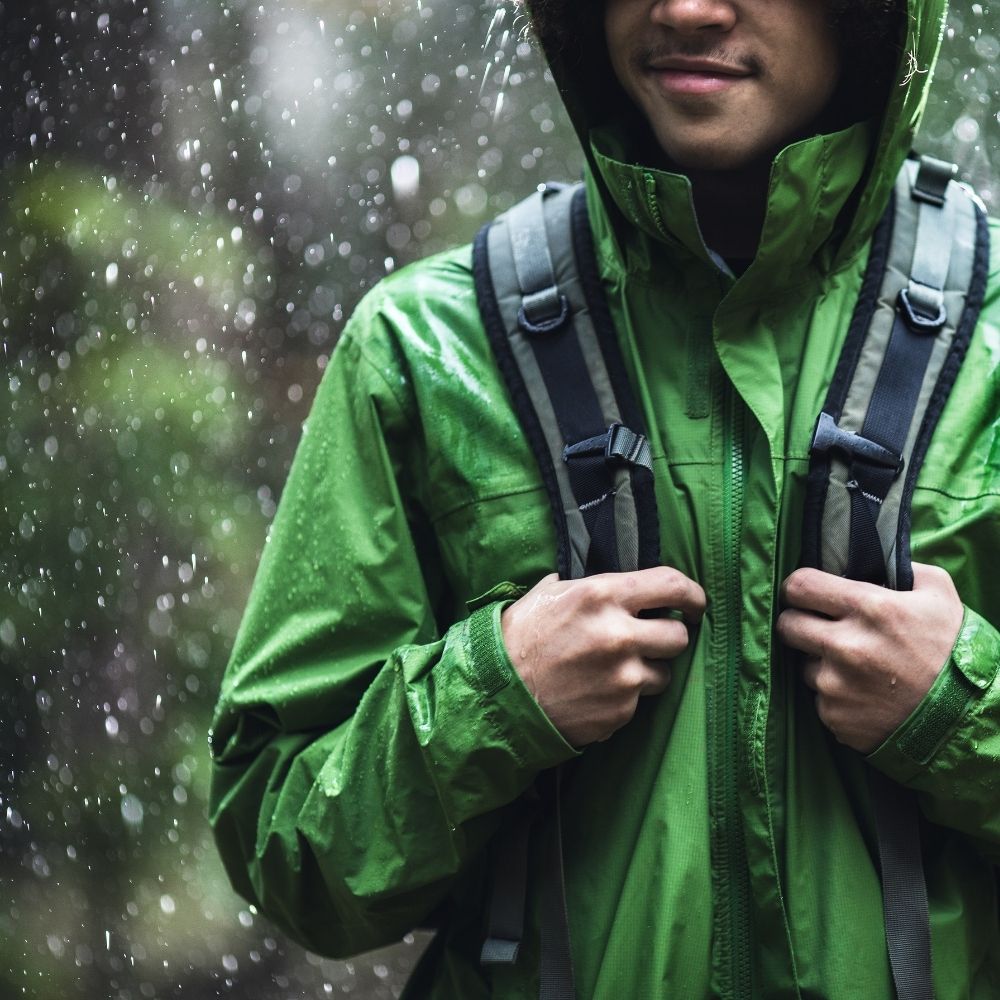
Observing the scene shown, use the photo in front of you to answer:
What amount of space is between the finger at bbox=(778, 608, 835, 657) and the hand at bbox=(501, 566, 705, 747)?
0.32 ft

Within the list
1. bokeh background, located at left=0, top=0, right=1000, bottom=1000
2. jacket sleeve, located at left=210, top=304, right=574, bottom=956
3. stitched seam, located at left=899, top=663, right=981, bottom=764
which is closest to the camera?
stitched seam, located at left=899, top=663, right=981, bottom=764

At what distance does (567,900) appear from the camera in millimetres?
1627

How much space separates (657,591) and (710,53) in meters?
0.66

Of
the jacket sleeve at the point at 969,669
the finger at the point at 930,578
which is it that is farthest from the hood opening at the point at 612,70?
the finger at the point at 930,578

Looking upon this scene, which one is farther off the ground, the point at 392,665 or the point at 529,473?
the point at 529,473

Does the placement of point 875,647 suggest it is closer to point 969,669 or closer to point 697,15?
point 969,669

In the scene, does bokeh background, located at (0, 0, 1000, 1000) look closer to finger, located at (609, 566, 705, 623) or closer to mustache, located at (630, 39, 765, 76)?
mustache, located at (630, 39, 765, 76)

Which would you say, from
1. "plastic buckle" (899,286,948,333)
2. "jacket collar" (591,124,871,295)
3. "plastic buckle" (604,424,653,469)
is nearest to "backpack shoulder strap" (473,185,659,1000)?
"plastic buckle" (604,424,653,469)

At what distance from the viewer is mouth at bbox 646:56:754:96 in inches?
65.6

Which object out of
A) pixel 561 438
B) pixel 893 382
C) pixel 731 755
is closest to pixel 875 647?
pixel 731 755

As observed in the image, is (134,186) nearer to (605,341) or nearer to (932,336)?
(605,341)

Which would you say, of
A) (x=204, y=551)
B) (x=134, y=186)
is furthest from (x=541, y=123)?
(x=204, y=551)

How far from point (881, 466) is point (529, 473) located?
1.38 feet

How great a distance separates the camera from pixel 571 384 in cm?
165
